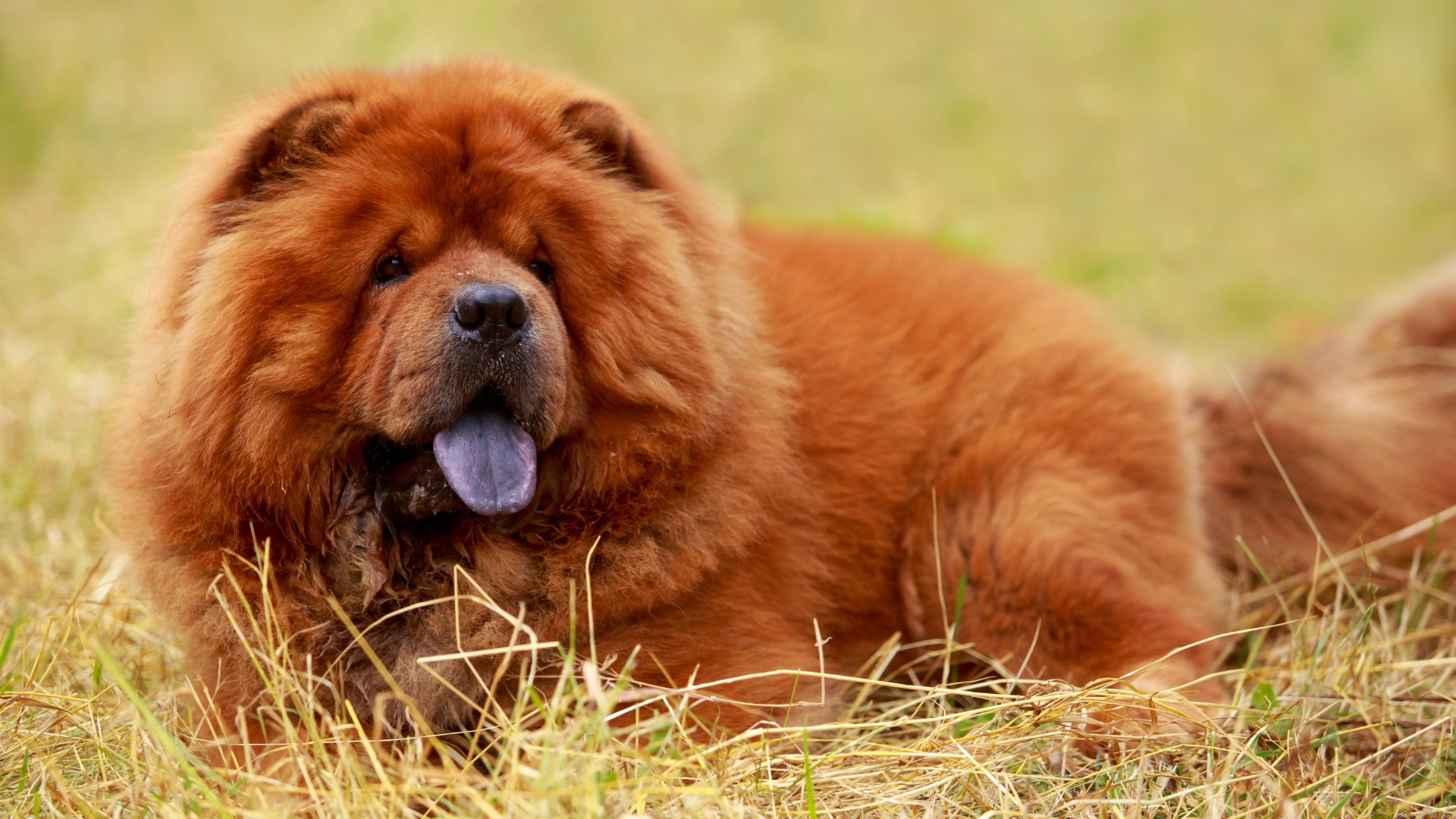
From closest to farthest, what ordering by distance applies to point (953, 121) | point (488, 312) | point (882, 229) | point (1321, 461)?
point (488, 312)
point (1321, 461)
point (882, 229)
point (953, 121)

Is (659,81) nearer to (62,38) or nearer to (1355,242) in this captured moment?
(62,38)

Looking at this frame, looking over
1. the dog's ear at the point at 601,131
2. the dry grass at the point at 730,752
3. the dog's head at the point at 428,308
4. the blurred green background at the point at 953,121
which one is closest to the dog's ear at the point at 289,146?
the dog's head at the point at 428,308

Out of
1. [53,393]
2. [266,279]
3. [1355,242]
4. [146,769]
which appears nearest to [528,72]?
[266,279]

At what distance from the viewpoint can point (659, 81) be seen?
1095cm

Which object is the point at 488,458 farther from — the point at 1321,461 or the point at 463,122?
the point at 1321,461

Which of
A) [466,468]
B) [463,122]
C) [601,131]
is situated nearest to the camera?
[466,468]

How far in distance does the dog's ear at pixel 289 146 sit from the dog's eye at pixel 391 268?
326 millimetres

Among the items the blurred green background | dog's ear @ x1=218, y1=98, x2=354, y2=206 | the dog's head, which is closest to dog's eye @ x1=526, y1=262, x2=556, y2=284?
the dog's head

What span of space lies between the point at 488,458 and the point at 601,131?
96 cm

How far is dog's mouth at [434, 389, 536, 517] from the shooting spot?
9.36ft

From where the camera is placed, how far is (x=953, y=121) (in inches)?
452

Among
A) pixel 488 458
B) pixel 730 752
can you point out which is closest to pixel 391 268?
pixel 488 458

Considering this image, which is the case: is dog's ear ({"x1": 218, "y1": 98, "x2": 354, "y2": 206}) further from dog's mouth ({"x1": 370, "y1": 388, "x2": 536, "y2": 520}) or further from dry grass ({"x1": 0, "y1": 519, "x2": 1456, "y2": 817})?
dry grass ({"x1": 0, "y1": 519, "x2": 1456, "y2": 817})

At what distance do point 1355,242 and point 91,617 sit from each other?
34.2 feet
